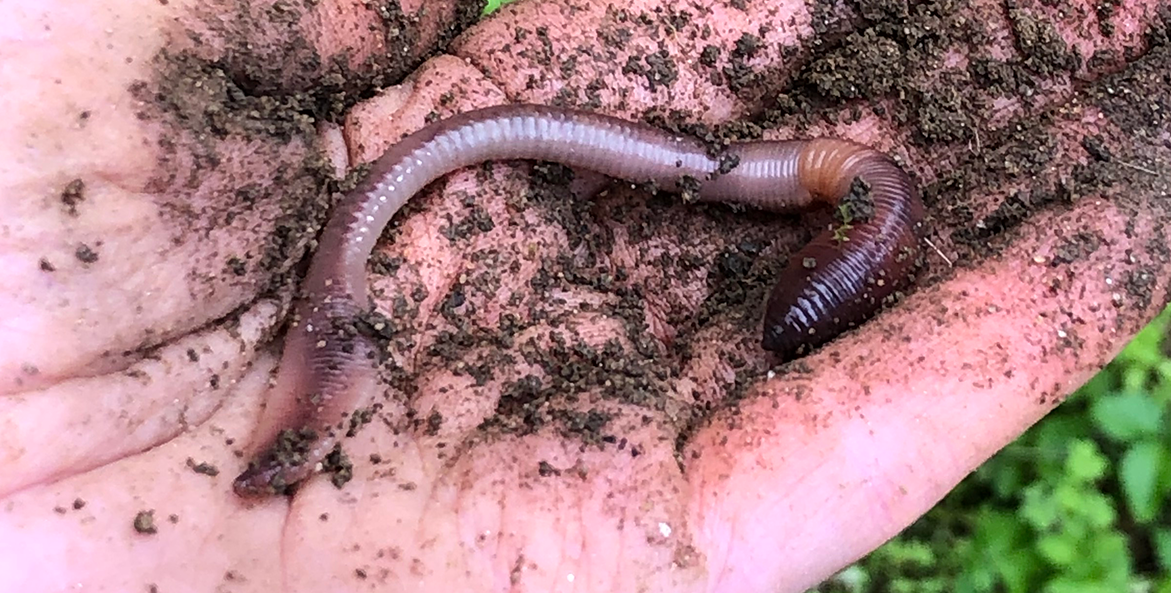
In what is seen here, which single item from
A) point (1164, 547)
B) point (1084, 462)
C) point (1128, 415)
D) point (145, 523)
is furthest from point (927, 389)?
point (1164, 547)

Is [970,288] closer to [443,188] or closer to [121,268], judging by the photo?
[443,188]

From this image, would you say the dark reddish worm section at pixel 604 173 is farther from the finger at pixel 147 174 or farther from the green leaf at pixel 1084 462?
the green leaf at pixel 1084 462

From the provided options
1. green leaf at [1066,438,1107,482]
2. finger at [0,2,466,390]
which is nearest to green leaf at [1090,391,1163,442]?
green leaf at [1066,438,1107,482]

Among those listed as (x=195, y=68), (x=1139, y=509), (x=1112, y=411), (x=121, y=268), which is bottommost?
(x=1139, y=509)

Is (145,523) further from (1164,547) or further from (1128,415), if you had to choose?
(1164,547)

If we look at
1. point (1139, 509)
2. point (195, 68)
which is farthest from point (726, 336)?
point (1139, 509)

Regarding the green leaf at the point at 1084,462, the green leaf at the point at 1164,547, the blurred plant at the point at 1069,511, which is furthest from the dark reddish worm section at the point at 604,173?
the green leaf at the point at 1164,547
